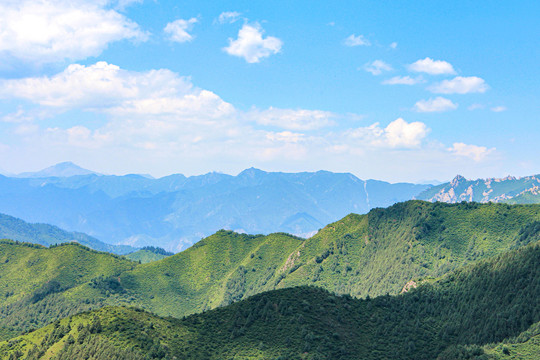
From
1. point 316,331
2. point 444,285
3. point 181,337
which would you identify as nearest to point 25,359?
point 181,337

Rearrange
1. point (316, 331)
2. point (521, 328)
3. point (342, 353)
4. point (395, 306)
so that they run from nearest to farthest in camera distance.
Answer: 1. point (342, 353)
2. point (316, 331)
3. point (521, 328)
4. point (395, 306)

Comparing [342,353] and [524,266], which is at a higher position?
[524,266]

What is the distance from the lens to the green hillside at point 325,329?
360 feet

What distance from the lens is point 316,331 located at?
4751 inches

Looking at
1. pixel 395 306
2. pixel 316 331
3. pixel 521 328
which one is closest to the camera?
pixel 316 331

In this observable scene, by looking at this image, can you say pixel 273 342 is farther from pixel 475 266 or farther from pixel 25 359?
pixel 475 266

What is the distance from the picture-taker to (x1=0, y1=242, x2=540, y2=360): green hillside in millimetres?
109750

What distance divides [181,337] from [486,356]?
248ft

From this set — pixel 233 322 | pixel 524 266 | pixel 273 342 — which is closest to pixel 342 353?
pixel 273 342

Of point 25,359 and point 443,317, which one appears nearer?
point 25,359

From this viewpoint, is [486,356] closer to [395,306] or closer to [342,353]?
[342,353]

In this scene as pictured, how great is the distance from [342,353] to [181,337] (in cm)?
4329

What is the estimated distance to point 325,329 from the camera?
12294cm

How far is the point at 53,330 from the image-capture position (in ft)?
403
